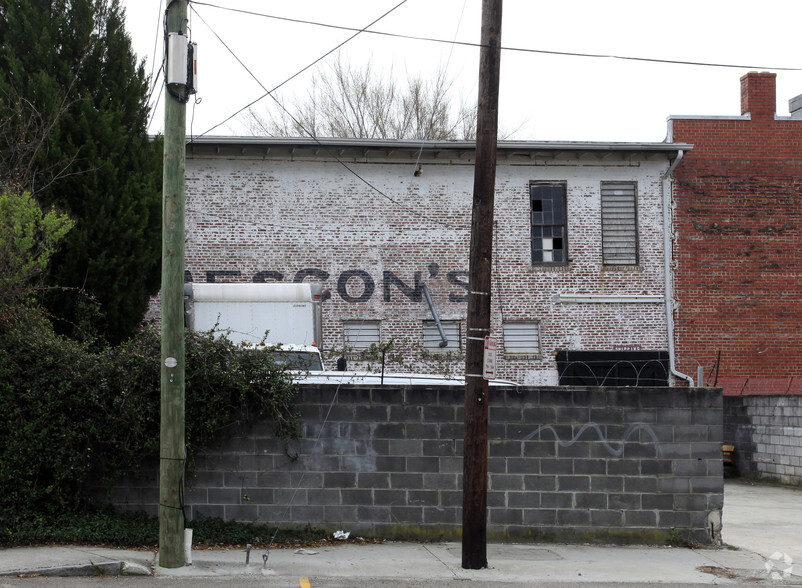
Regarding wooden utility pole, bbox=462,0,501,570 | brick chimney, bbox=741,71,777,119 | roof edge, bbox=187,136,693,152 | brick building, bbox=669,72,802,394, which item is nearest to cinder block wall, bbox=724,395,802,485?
brick building, bbox=669,72,802,394

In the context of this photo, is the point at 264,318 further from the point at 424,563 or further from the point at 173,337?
the point at 424,563

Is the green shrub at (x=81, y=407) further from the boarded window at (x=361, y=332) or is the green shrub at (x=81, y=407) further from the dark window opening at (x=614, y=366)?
the dark window opening at (x=614, y=366)

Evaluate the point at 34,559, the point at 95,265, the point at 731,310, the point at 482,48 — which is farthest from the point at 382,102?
the point at 34,559

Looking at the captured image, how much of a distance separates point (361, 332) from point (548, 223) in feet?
17.9

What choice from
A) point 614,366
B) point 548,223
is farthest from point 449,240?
point 614,366

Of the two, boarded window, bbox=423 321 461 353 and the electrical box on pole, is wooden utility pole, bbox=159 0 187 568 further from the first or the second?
boarded window, bbox=423 321 461 353

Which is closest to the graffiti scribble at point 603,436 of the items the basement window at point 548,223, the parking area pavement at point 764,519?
the parking area pavement at point 764,519

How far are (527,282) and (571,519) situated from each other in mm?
11720

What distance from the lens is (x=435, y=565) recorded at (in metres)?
9.61

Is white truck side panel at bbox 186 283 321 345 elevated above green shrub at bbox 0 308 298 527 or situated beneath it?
elevated above

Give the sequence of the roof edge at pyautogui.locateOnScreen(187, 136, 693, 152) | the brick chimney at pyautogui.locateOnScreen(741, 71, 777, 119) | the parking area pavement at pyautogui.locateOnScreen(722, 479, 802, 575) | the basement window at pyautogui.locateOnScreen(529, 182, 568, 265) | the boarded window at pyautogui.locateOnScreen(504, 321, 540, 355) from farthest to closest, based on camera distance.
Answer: the brick chimney at pyautogui.locateOnScreen(741, 71, 777, 119) → the basement window at pyautogui.locateOnScreen(529, 182, 568, 265) → the boarded window at pyautogui.locateOnScreen(504, 321, 540, 355) → the roof edge at pyautogui.locateOnScreen(187, 136, 693, 152) → the parking area pavement at pyautogui.locateOnScreen(722, 479, 802, 575)

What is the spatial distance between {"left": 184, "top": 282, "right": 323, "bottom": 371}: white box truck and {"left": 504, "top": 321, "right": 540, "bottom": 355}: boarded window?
7060 millimetres

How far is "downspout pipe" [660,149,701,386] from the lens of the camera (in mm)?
22281

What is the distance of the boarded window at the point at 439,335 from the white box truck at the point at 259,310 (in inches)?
228
